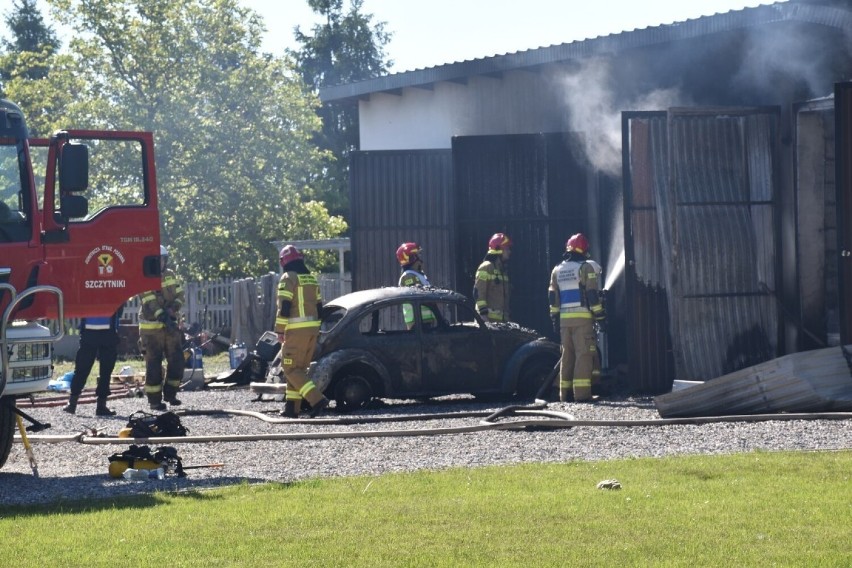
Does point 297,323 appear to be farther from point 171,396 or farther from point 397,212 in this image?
point 397,212

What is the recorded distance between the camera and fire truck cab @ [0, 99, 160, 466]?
10109 millimetres

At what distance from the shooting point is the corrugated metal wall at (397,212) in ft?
65.8

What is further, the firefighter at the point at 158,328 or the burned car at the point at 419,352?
the firefighter at the point at 158,328

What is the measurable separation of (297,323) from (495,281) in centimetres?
384

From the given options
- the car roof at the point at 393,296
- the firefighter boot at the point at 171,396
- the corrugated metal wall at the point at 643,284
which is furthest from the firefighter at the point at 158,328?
the corrugated metal wall at the point at 643,284

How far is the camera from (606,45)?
18203 millimetres

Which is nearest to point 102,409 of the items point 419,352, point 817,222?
point 419,352

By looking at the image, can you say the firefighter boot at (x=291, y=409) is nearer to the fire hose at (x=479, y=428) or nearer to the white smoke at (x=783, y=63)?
the fire hose at (x=479, y=428)

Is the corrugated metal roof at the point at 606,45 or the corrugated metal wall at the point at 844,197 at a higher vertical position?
the corrugated metal roof at the point at 606,45

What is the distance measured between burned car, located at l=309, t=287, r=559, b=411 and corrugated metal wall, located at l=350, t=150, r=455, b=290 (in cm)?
408

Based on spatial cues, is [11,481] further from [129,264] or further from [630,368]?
[630,368]

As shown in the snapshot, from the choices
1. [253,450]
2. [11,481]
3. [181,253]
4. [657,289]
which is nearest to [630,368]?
[657,289]

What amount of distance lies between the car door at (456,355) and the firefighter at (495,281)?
148cm

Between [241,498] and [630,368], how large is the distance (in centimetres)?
796
